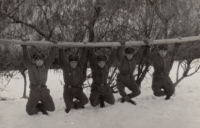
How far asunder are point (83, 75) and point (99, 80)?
0.43 meters

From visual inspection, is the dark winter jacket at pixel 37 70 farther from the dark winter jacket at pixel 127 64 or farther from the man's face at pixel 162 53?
the man's face at pixel 162 53

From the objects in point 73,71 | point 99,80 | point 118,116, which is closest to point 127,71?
point 99,80

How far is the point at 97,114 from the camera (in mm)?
6949

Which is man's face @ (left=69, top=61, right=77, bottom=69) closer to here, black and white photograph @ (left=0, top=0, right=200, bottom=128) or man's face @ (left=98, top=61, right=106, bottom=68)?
black and white photograph @ (left=0, top=0, right=200, bottom=128)

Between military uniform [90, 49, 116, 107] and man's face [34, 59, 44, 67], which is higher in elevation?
man's face [34, 59, 44, 67]

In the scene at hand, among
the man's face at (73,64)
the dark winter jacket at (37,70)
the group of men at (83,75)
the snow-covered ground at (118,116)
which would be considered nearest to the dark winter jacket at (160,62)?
the group of men at (83,75)

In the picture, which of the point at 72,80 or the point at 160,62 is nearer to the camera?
the point at 72,80

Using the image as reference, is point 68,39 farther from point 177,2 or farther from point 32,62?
point 177,2

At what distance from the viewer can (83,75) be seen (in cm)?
725

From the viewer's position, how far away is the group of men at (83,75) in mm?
6660

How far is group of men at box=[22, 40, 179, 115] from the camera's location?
666 centimetres

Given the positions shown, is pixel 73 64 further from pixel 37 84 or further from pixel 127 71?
pixel 127 71

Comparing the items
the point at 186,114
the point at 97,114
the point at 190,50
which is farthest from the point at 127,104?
the point at 190,50

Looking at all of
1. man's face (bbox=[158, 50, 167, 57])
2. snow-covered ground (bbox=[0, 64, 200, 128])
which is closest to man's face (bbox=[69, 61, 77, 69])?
snow-covered ground (bbox=[0, 64, 200, 128])
